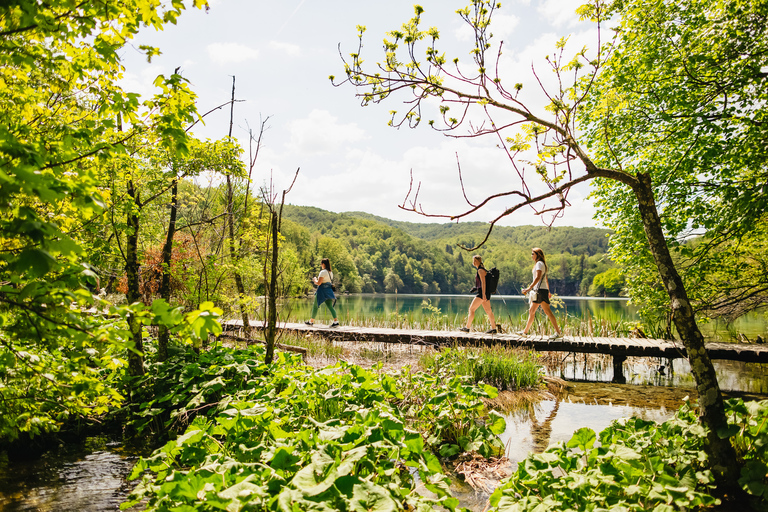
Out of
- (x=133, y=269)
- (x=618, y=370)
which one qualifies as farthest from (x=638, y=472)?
(x=618, y=370)

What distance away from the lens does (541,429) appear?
4902mm

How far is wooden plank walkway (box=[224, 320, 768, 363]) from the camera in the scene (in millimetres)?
7617

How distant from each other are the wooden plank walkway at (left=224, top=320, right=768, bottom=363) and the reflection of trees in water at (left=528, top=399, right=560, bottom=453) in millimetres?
2749

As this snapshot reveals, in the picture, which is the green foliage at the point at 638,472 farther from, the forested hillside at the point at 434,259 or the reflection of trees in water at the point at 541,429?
the forested hillside at the point at 434,259

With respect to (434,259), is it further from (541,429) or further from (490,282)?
(541,429)

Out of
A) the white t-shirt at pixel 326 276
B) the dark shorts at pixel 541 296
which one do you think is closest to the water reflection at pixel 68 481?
the white t-shirt at pixel 326 276

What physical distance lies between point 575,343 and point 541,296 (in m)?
1.19

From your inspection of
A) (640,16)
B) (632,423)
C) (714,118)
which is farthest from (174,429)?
(640,16)

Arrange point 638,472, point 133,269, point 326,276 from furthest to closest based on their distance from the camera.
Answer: point 326,276, point 133,269, point 638,472

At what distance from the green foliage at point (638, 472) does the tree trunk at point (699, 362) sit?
94 millimetres

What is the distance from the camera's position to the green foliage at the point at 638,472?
224 centimetres

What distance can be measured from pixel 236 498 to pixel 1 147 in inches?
66.5

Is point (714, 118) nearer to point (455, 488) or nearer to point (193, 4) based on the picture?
point (455, 488)

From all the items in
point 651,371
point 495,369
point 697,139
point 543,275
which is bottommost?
point 651,371
